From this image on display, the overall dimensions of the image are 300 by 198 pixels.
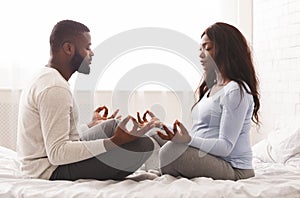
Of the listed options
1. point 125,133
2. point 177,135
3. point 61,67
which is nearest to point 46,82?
point 61,67

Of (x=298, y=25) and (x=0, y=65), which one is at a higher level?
(x=298, y=25)

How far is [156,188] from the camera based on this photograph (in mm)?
1829

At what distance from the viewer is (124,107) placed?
3729 mm

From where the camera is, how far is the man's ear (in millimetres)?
2059

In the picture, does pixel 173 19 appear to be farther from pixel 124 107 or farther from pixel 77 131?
pixel 77 131

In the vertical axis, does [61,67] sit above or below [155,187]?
above

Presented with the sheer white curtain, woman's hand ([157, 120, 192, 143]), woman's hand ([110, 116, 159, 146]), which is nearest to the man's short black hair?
woman's hand ([110, 116, 159, 146])

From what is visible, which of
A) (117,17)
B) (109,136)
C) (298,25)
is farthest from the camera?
(117,17)

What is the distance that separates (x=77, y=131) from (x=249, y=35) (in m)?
2.41

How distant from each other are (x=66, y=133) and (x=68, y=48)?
351mm

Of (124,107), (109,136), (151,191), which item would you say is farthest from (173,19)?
(151,191)

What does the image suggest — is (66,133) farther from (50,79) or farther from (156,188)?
(156,188)

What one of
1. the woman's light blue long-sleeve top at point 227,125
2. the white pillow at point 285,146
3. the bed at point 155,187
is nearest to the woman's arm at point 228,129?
the woman's light blue long-sleeve top at point 227,125

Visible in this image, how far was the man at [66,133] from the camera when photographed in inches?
75.1
